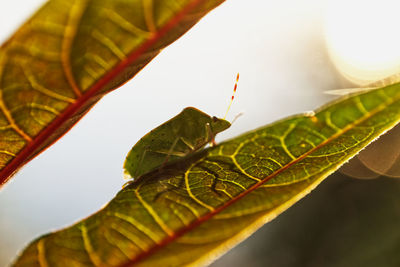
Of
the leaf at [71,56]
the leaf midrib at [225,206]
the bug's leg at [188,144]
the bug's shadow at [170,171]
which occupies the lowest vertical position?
the leaf midrib at [225,206]

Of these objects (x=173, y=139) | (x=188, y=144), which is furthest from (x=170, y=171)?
(x=188, y=144)

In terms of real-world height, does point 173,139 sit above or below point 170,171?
above

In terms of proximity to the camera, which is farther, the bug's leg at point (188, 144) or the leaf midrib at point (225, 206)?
the bug's leg at point (188, 144)

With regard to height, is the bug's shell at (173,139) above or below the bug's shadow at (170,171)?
above

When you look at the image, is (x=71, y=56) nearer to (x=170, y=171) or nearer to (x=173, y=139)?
(x=170, y=171)

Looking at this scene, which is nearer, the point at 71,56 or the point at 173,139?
the point at 71,56

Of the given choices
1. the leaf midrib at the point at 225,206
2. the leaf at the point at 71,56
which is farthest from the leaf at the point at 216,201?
the leaf at the point at 71,56

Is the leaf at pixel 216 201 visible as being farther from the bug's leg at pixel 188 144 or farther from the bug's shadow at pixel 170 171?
the bug's leg at pixel 188 144

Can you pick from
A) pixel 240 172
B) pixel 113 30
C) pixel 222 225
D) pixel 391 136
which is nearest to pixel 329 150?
pixel 240 172
